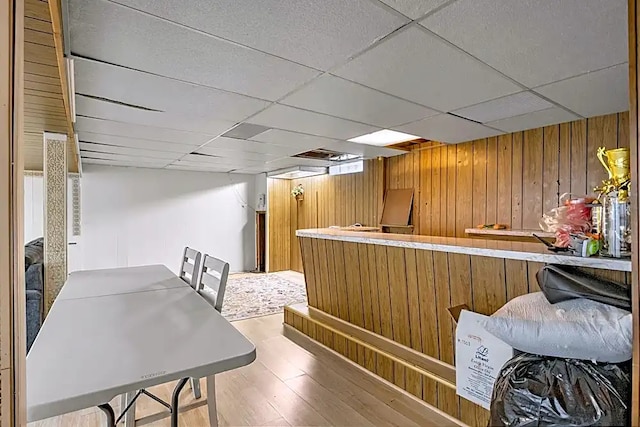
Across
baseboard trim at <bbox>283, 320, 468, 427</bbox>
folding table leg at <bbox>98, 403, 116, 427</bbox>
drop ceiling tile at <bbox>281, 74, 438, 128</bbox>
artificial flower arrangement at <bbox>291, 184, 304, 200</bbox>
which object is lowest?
baseboard trim at <bbox>283, 320, 468, 427</bbox>

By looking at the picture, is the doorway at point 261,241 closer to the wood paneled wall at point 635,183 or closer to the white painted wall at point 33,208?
the white painted wall at point 33,208

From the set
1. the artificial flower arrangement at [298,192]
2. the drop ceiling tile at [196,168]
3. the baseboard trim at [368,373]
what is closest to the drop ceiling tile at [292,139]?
the baseboard trim at [368,373]

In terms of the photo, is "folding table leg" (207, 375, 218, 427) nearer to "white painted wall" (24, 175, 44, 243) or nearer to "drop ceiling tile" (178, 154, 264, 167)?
"drop ceiling tile" (178, 154, 264, 167)

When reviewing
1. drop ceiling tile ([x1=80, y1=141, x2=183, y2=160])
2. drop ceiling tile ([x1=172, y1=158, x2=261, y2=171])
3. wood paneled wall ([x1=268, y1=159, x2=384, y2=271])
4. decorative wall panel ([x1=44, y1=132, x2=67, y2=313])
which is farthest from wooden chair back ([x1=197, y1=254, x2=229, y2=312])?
drop ceiling tile ([x1=172, y1=158, x2=261, y2=171])

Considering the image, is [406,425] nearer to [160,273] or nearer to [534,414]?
[534,414]

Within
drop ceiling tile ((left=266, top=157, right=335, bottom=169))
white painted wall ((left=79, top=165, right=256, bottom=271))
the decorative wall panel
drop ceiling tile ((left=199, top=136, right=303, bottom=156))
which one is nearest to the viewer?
the decorative wall panel

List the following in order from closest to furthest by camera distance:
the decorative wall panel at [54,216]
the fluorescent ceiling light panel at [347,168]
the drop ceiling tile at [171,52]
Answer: the drop ceiling tile at [171,52] < the decorative wall panel at [54,216] < the fluorescent ceiling light panel at [347,168]

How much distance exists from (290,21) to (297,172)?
511 centimetres

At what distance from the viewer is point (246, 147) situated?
443 cm

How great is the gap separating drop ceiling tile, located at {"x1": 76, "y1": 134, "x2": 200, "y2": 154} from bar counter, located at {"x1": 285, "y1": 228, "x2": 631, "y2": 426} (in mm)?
2260

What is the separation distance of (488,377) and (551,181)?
256cm

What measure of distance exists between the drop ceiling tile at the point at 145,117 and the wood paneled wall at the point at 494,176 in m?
2.66

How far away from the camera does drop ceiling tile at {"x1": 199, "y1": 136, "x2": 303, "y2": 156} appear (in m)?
4.05

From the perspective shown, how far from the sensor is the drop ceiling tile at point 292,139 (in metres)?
3.64
